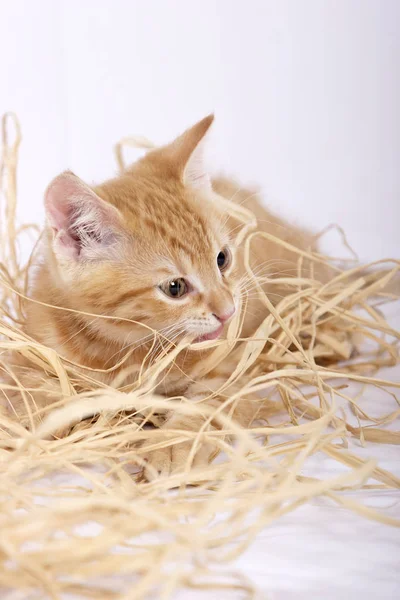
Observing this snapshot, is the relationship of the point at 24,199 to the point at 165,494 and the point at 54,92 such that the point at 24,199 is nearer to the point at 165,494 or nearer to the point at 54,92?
the point at 54,92

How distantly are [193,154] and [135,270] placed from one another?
1.06 ft

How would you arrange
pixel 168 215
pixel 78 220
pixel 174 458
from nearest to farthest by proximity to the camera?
1. pixel 174 458
2. pixel 78 220
3. pixel 168 215

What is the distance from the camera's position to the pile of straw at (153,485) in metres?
0.86

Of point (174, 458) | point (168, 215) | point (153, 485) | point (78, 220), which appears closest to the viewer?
point (153, 485)

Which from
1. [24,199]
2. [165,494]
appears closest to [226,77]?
[24,199]

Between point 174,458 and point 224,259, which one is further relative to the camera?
point 224,259

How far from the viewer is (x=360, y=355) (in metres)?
1.89

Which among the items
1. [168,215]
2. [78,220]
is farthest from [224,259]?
[78,220]

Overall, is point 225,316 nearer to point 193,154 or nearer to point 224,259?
point 224,259

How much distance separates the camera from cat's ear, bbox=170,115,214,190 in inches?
58.6

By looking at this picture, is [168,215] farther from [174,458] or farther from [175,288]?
[174,458]

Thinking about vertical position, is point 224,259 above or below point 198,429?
above

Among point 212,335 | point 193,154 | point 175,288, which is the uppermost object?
point 193,154

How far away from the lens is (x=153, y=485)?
106cm
